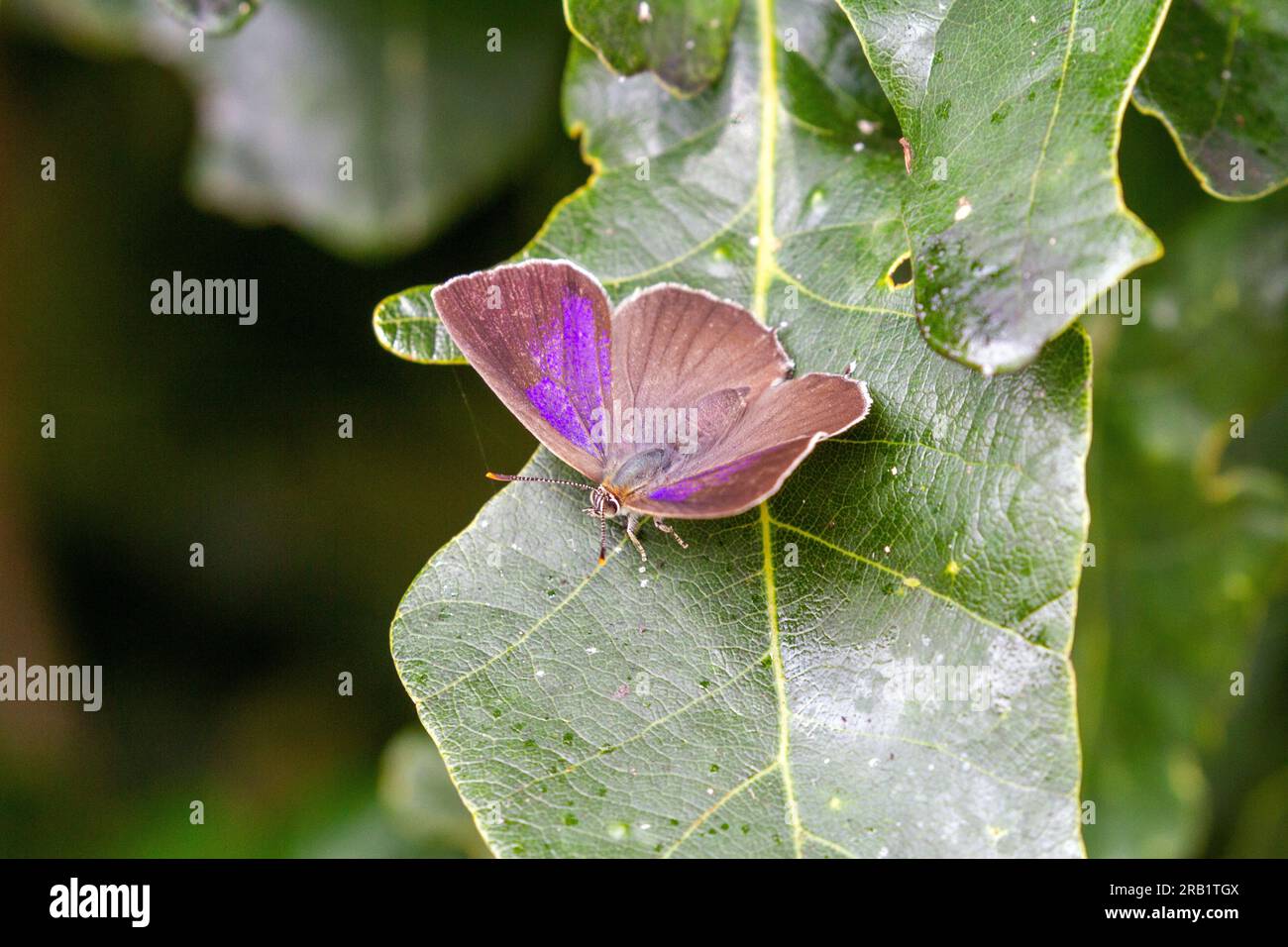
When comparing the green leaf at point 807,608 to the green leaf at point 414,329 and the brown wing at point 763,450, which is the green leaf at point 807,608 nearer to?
the brown wing at point 763,450

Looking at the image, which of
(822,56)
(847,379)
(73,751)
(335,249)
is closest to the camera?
(847,379)

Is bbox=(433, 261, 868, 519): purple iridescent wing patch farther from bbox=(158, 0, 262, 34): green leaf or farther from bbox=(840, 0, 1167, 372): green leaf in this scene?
bbox=(158, 0, 262, 34): green leaf

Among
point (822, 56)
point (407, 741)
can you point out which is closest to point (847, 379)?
point (822, 56)

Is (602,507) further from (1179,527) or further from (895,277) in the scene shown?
(1179,527)

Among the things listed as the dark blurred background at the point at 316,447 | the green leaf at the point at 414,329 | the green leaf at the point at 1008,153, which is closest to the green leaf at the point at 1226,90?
the green leaf at the point at 1008,153

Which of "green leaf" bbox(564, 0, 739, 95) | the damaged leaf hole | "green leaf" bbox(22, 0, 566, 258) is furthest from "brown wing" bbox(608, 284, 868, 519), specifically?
"green leaf" bbox(22, 0, 566, 258)

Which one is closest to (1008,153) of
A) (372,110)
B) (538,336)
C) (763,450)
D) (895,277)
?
(895,277)
